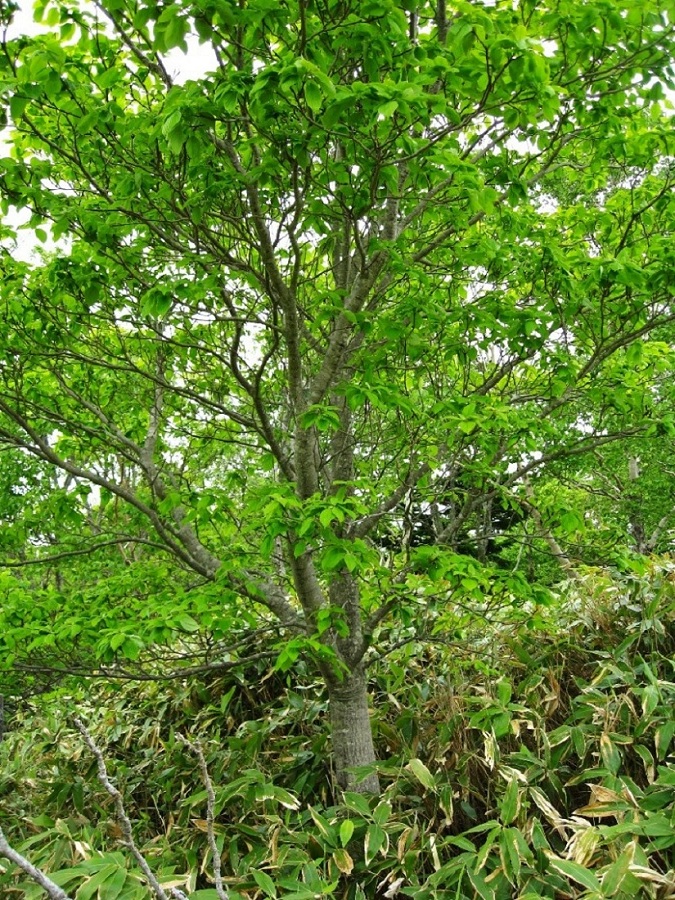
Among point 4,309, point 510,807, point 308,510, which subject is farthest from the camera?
point 4,309

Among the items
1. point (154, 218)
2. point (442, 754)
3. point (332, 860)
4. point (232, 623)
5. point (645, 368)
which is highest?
point (154, 218)

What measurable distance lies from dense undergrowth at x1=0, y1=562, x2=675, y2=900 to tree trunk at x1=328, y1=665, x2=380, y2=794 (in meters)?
0.11

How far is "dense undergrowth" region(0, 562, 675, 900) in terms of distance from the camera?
2.85 m

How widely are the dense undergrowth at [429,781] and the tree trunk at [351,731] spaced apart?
11cm

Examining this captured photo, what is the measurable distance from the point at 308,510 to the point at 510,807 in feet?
5.60

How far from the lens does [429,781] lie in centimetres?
336

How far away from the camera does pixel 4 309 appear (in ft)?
11.0

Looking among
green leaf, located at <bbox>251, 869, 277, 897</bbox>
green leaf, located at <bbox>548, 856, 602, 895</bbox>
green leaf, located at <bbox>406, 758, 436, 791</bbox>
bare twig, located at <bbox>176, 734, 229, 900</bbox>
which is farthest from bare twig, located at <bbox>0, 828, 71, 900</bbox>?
green leaf, located at <bbox>406, 758, 436, 791</bbox>

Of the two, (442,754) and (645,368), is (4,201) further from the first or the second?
(442,754)

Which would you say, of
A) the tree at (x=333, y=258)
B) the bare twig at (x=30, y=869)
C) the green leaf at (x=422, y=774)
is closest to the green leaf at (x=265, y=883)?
the tree at (x=333, y=258)

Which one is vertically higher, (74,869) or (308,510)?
(308,510)

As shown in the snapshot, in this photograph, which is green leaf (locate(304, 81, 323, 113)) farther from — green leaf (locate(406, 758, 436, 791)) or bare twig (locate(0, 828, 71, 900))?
green leaf (locate(406, 758, 436, 791))

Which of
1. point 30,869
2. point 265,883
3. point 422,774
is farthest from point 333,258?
point 30,869

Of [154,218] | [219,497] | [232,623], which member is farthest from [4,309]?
[232,623]
